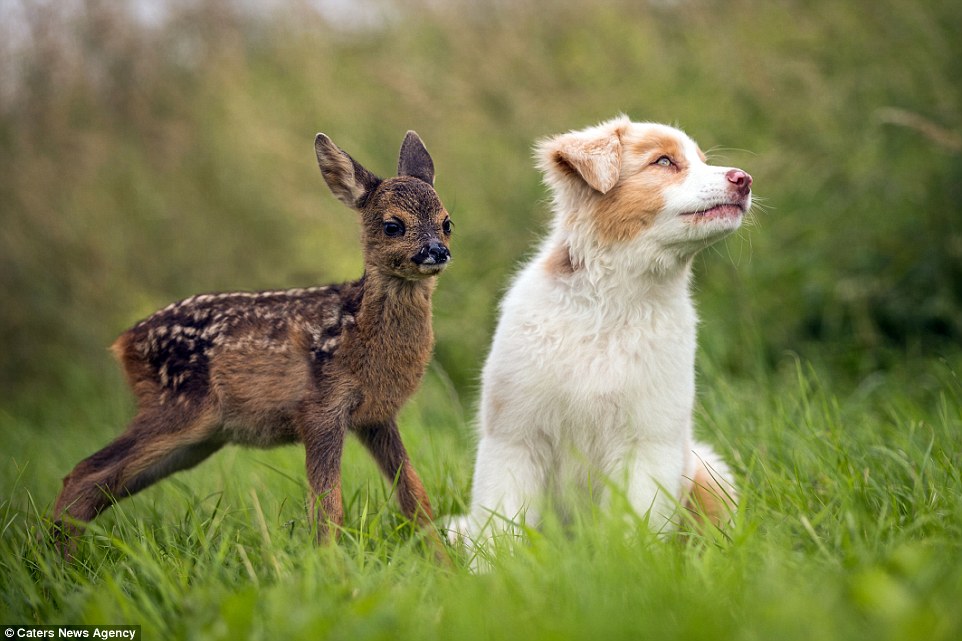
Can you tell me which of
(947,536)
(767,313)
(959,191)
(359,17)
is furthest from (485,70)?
(947,536)

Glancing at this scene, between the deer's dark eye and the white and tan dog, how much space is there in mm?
644

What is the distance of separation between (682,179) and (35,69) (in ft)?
23.2

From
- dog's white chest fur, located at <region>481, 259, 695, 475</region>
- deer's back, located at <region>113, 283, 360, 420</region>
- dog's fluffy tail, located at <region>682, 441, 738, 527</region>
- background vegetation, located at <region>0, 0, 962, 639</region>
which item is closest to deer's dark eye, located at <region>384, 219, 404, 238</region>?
deer's back, located at <region>113, 283, 360, 420</region>

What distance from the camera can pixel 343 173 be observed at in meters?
3.60

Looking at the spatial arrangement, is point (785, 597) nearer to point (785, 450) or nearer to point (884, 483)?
point (884, 483)

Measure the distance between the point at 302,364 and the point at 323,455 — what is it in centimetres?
36

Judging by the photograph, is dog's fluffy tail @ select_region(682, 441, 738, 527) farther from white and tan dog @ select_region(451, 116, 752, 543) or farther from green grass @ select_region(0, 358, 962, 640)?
green grass @ select_region(0, 358, 962, 640)

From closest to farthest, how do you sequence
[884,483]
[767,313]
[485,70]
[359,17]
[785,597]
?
[785,597] → [884,483] → [767,313] → [485,70] → [359,17]

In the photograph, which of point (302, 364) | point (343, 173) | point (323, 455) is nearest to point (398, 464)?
point (323, 455)

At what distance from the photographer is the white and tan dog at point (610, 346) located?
362cm

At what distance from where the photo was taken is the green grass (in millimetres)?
2408

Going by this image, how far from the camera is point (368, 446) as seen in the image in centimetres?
378

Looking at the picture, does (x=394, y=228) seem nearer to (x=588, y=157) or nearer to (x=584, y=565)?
A: (x=588, y=157)

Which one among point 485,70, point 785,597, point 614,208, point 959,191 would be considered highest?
point 485,70
